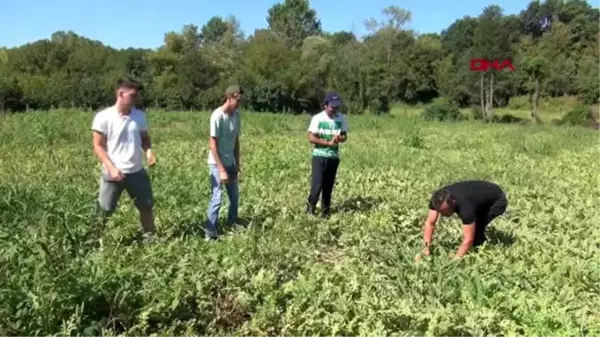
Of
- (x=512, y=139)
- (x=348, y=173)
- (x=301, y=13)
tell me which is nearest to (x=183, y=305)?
(x=348, y=173)

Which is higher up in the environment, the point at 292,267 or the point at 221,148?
the point at 221,148

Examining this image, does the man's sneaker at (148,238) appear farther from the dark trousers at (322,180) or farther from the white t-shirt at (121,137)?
the dark trousers at (322,180)

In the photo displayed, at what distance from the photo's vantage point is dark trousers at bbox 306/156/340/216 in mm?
6762

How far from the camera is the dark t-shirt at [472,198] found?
515cm

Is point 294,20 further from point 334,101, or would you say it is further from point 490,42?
point 334,101

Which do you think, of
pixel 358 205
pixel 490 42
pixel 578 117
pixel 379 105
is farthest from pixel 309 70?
pixel 358 205

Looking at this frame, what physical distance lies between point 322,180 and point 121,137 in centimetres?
260

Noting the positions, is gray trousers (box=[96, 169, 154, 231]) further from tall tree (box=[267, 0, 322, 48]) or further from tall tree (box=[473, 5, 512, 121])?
tall tree (box=[267, 0, 322, 48])

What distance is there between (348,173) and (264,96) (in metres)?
32.1

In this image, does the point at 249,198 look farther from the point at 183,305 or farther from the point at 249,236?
the point at 183,305

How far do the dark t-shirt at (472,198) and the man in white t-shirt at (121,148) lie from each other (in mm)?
2662

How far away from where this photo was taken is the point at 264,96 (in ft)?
136

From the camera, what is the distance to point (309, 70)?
45594mm

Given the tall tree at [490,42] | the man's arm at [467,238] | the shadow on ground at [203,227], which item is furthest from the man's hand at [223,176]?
the tall tree at [490,42]
